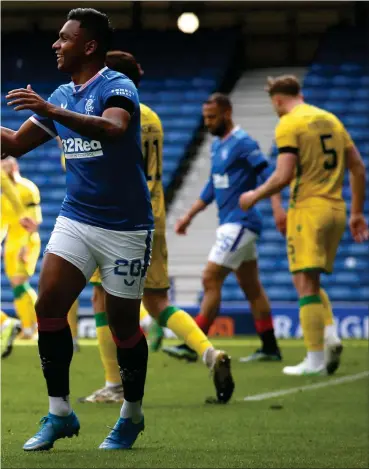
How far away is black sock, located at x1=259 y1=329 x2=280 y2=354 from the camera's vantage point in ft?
36.4

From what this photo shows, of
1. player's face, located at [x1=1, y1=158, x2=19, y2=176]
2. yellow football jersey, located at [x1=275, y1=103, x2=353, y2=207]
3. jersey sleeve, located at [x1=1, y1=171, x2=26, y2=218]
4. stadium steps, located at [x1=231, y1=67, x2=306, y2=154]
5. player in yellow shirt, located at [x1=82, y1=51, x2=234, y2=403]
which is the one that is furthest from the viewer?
stadium steps, located at [x1=231, y1=67, x2=306, y2=154]

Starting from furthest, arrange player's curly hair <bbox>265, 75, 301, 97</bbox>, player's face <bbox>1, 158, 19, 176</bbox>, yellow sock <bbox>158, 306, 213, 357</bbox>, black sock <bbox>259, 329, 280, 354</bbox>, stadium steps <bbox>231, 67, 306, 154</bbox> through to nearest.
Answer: stadium steps <bbox>231, 67, 306, 154</bbox>, player's face <bbox>1, 158, 19, 176</bbox>, black sock <bbox>259, 329, 280, 354</bbox>, player's curly hair <bbox>265, 75, 301, 97</bbox>, yellow sock <bbox>158, 306, 213, 357</bbox>

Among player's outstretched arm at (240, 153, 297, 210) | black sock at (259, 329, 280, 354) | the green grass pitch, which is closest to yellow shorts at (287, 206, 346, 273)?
player's outstretched arm at (240, 153, 297, 210)

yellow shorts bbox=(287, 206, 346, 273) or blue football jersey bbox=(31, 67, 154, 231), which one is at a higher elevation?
blue football jersey bbox=(31, 67, 154, 231)

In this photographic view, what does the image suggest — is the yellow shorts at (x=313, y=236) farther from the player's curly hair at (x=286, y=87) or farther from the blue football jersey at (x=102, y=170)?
the blue football jersey at (x=102, y=170)

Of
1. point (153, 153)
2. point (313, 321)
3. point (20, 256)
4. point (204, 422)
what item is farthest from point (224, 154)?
point (204, 422)

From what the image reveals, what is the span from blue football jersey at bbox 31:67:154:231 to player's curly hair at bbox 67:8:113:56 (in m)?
0.12

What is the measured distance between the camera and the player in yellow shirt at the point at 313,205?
9.46 m

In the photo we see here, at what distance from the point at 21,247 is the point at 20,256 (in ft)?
0.57

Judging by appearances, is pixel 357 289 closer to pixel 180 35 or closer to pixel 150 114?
pixel 180 35

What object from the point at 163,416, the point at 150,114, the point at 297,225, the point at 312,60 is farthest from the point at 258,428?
the point at 312,60

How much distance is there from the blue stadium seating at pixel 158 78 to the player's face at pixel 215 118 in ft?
33.6

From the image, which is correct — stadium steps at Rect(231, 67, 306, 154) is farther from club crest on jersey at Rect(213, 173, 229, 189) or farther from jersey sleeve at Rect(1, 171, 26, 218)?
club crest on jersey at Rect(213, 173, 229, 189)

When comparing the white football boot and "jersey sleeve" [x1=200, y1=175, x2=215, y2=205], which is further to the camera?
"jersey sleeve" [x1=200, y1=175, x2=215, y2=205]
